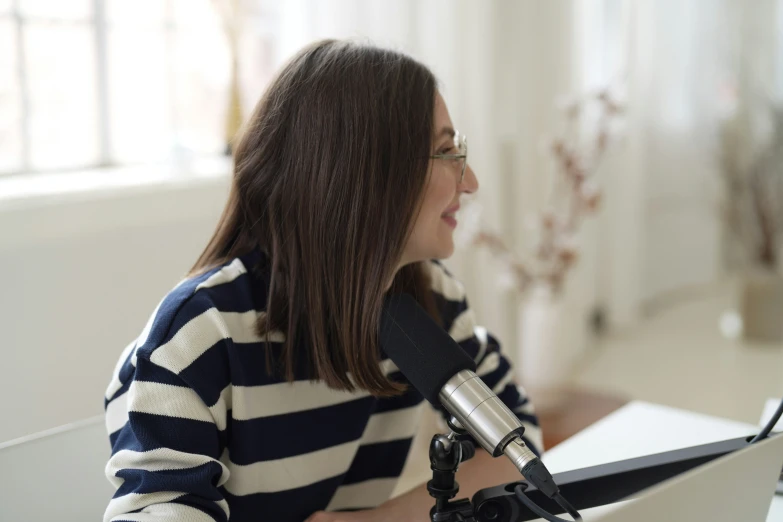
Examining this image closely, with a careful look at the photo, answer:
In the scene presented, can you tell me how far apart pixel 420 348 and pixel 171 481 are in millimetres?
Answer: 320

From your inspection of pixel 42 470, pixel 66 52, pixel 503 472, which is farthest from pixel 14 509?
pixel 66 52

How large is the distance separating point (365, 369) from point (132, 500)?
32 cm

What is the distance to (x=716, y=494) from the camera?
2.35 feet

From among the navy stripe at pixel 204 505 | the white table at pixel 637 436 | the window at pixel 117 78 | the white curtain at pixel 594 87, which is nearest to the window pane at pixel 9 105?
the window at pixel 117 78

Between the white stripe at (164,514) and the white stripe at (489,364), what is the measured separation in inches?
20.3

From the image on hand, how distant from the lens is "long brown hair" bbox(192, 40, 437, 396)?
1045mm

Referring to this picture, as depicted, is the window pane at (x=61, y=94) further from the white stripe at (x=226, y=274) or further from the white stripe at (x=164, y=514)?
the white stripe at (x=164, y=514)

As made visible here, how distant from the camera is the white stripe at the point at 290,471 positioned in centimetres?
107

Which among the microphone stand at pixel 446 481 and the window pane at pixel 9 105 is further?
the window pane at pixel 9 105

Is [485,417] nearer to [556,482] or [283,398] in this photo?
[556,482]

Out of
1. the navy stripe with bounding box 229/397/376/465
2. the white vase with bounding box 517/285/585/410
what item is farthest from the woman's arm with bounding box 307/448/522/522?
the white vase with bounding box 517/285/585/410

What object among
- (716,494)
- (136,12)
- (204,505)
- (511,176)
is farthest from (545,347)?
(716,494)

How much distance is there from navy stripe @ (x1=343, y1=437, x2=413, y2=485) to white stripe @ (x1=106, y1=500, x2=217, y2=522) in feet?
1.13

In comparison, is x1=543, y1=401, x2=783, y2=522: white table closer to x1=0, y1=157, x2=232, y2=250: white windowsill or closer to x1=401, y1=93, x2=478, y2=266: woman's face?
x1=401, y1=93, x2=478, y2=266: woman's face
